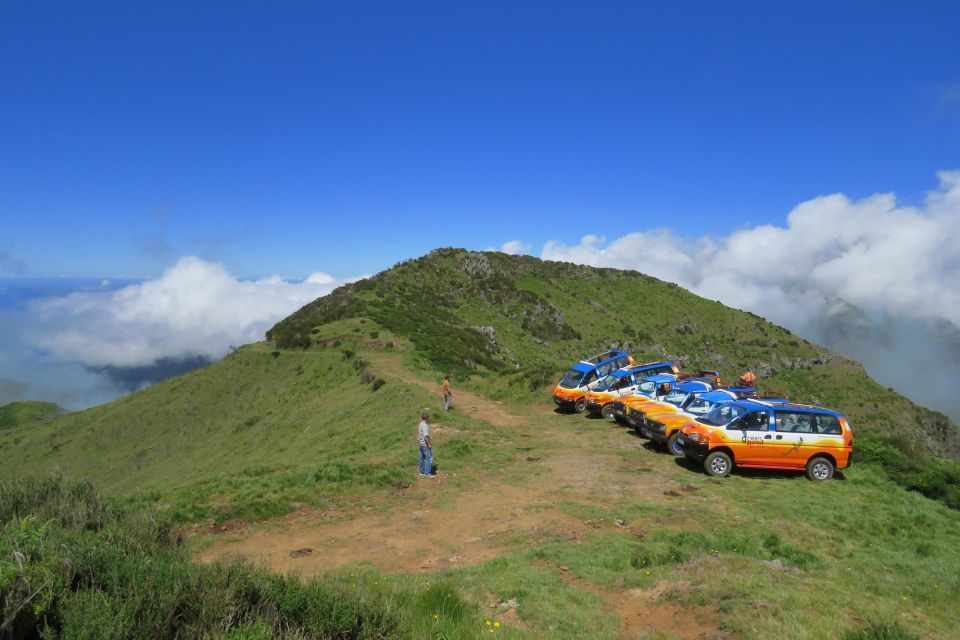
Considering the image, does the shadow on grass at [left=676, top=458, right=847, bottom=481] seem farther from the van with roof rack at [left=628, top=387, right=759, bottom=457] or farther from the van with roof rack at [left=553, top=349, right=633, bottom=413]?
the van with roof rack at [left=553, top=349, right=633, bottom=413]

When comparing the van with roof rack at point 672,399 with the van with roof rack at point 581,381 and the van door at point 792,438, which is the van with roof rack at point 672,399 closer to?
the van with roof rack at point 581,381

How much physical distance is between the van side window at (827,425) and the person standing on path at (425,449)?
11.9 meters

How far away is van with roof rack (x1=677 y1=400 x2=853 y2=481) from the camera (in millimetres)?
15805

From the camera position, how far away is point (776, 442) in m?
15.8

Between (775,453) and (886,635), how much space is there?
1090 cm

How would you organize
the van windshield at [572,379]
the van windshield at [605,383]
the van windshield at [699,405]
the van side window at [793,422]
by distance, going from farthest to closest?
the van windshield at [572,379], the van windshield at [605,383], the van windshield at [699,405], the van side window at [793,422]

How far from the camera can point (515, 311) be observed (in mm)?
68375

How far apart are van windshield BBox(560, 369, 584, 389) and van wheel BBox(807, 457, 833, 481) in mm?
11041

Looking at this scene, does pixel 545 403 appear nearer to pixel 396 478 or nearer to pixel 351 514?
pixel 396 478

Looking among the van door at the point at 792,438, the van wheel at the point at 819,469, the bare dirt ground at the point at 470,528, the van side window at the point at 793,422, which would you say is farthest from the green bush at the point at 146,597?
the van wheel at the point at 819,469

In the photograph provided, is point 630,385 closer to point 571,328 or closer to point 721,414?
point 721,414

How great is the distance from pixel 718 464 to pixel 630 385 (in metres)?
8.11

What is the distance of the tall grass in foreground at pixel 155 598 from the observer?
3.94 m

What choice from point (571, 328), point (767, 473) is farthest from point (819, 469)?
point (571, 328)
